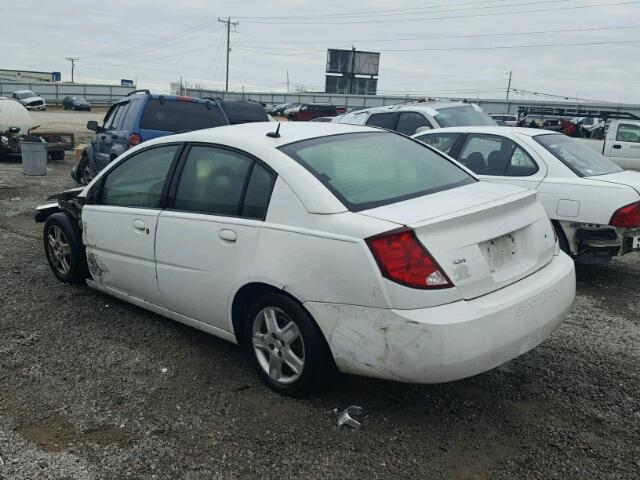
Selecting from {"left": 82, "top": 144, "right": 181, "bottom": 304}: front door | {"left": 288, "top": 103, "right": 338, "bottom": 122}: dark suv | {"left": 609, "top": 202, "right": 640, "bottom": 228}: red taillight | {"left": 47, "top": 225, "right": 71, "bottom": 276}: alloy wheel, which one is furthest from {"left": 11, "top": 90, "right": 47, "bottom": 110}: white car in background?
{"left": 609, "top": 202, "right": 640, "bottom": 228}: red taillight

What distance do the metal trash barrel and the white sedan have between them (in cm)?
1006

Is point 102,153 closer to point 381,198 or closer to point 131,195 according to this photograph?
point 131,195

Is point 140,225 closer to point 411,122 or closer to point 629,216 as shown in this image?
point 629,216

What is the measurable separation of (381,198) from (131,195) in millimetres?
2066

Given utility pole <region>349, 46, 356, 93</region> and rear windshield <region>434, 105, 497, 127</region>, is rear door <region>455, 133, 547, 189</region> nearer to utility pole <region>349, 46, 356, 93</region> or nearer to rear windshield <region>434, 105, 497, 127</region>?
rear windshield <region>434, 105, 497, 127</region>

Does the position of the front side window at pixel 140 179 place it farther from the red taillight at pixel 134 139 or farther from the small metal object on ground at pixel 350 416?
the red taillight at pixel 134 139

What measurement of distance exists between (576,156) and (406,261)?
4.06 m

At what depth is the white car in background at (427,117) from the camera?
10.1 metres

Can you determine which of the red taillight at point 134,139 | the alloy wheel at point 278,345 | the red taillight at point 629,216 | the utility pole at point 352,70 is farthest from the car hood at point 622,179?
the utility pole at point 352,70

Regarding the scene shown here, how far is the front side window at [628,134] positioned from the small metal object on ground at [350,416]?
48.3 feet

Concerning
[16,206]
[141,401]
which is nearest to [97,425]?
[141,401]

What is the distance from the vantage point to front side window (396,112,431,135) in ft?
33.2

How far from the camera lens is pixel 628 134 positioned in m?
15.4

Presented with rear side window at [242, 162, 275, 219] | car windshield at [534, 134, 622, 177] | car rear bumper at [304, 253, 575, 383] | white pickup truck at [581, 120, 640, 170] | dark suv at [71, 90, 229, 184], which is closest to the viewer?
car rear bumper at [304, 253, 575, 383]
